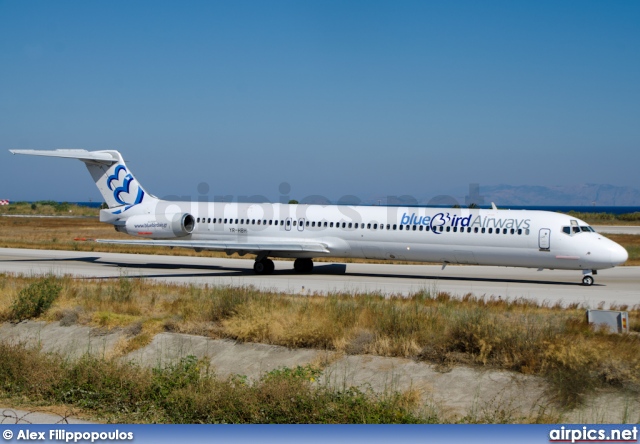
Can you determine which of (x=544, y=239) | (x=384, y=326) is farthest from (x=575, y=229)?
(x=384, y=326)

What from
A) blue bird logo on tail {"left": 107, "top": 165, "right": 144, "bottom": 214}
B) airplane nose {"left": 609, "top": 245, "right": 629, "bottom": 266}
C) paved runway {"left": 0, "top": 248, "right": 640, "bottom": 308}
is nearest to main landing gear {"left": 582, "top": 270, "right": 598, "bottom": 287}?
paved runway {"left": 0, "top": 248, "right": 640, "bottom": 308}

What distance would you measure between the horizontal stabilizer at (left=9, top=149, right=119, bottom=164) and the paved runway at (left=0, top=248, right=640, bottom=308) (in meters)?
4.82

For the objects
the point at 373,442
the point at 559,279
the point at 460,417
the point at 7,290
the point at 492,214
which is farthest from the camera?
the point at 559,279

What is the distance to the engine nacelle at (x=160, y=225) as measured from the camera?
28.8 metres

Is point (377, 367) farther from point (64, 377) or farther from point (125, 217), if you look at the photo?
point (125, 217)

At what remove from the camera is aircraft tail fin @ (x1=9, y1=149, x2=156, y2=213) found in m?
30.4

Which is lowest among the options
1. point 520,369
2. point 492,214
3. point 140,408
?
point 140,408

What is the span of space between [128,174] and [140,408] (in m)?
21.9

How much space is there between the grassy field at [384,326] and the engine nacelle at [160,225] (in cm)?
950

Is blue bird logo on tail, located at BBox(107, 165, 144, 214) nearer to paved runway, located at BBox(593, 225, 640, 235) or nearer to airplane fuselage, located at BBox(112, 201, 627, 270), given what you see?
airplane fuselage, located at BBox(112, 201, 627, 270)

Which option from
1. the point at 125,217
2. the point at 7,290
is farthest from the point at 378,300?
the point at 125,217

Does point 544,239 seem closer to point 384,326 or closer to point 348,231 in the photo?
point 348,231

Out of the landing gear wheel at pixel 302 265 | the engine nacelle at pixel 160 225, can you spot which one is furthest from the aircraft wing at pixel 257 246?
the engine nacelle at pixel 160 225

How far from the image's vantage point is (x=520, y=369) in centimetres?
1116
